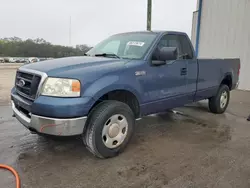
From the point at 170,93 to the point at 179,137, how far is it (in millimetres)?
793

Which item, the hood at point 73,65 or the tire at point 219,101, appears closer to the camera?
the hood at point 73,65

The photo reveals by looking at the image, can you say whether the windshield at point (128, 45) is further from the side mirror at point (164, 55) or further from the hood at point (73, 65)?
the hood at point (73, 65)

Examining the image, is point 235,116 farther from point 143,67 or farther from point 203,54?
point 203,54

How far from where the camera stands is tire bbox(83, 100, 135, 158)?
284 centimetres

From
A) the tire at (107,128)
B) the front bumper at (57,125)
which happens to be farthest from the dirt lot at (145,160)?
the front bumper at (57,125)

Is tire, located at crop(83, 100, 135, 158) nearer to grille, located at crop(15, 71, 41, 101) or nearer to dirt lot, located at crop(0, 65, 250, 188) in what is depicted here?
dirt lot, located at crop(0, 65, 250, 188)

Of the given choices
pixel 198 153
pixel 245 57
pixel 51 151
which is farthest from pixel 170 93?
pixel 245 57

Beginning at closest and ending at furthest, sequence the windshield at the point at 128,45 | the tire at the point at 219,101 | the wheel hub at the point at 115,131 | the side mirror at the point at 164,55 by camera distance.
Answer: the wheel hub at the point at 115,131
the side mirror at the point at 164,55
the windshield at the point at 128,45
the tire at the point at 219,101

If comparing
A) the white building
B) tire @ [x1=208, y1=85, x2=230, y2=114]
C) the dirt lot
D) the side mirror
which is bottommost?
the dirt lot

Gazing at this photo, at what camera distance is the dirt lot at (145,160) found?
256 centimetres

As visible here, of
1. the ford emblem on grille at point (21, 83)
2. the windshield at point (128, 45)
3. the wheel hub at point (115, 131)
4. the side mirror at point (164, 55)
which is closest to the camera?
the wheel hub at point (115, 131)

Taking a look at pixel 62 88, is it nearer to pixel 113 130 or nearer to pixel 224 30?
pixel 113 130

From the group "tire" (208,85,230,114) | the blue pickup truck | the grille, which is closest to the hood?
the blue pickup truck

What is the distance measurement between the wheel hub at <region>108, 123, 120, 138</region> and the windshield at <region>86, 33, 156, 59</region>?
45.2 inches
